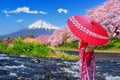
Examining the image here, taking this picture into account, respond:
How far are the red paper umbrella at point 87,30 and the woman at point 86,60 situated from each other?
1.69 ft

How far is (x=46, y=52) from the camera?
4131 cm

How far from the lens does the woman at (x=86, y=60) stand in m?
13.5

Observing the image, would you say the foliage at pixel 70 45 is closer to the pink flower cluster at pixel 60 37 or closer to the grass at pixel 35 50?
the pink flower cluster at pixel 60 37

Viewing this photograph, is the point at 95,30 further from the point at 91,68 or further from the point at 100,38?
the point at 91,68

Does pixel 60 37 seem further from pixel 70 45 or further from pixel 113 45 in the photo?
pixel 113 45

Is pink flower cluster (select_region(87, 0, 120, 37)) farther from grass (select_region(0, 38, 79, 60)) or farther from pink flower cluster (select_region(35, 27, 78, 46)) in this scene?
grass (select_region(0, 38, 79, 60))

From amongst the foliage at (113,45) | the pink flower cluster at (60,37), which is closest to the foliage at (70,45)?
the pink flower cluster at (60,37)

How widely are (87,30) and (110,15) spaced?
61.3m

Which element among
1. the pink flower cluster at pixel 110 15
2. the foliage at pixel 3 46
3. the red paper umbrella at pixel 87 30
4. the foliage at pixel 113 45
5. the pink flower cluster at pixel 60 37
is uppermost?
the pink flower cluster at pixel 110 15

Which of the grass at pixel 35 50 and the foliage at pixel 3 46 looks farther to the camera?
the foliage at pixel 3 46

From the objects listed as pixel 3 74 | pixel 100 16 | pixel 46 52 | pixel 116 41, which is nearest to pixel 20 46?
pixel 46 52

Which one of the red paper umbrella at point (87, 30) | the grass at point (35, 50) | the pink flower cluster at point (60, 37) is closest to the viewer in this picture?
the red paper umbrella at point (87, 30)

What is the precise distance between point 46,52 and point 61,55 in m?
1.50

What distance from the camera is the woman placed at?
44.2ft
